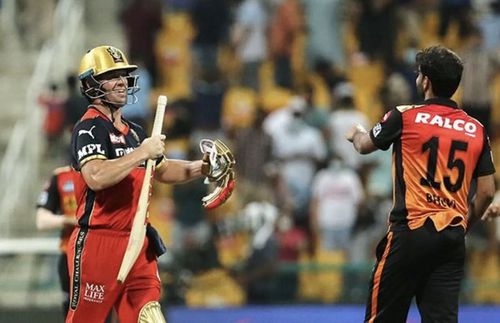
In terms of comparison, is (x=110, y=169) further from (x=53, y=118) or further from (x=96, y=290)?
(x=53, y=118)

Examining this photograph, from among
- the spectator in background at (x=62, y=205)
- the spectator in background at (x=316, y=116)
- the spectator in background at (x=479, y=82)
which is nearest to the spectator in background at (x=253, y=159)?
the spectator in background at (x=316, y=116)

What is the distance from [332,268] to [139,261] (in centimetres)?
590

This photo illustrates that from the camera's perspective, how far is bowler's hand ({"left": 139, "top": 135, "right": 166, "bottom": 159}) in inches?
337

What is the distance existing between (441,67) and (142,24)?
10.7m

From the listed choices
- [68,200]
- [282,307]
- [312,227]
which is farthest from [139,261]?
[312,227]

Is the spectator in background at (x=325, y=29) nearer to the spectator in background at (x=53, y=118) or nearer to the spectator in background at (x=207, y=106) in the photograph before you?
the spectator in background at (x=207, y=106)

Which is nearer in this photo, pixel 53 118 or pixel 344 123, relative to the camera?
pixel 344 123

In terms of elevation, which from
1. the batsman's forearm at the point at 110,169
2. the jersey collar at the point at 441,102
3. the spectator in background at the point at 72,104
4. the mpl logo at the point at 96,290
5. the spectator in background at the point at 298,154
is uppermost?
the jersey collar at the point at 441,102

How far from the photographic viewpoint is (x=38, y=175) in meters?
17.7

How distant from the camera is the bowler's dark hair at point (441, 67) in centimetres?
861

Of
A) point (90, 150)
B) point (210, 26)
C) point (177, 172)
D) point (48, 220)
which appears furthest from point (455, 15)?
point (90, 150)

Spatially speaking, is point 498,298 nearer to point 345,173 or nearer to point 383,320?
point 345,173

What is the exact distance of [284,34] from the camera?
1839 cm

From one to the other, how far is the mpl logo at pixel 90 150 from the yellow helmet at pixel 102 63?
0.54 metres
